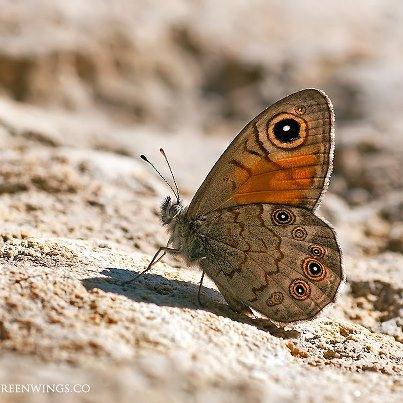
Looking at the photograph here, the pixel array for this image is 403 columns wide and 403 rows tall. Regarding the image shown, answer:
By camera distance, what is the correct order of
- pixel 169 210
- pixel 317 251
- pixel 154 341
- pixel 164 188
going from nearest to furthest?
pixel 154 341, pixel 317 251, pixel 169 210, pixel 164 188

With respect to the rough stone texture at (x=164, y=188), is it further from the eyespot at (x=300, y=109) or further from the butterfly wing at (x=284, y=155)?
the eyespot at (x=300, y=109)

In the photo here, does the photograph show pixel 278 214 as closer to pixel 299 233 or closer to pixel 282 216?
pixel 282 216

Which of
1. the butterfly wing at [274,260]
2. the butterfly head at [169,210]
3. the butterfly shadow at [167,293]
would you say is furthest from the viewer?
the butterfly head at [169,210]

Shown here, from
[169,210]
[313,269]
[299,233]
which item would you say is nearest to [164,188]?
[169,210]

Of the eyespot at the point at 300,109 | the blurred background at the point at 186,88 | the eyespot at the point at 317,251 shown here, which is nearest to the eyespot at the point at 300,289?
the eyespot at the point at 317,251

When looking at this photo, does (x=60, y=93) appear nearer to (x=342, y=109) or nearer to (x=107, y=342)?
(x=342, y=109)

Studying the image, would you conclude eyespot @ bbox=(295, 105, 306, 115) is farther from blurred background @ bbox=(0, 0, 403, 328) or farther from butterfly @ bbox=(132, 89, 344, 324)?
blurred background @ bbox=(0, 0, 403, 328)
